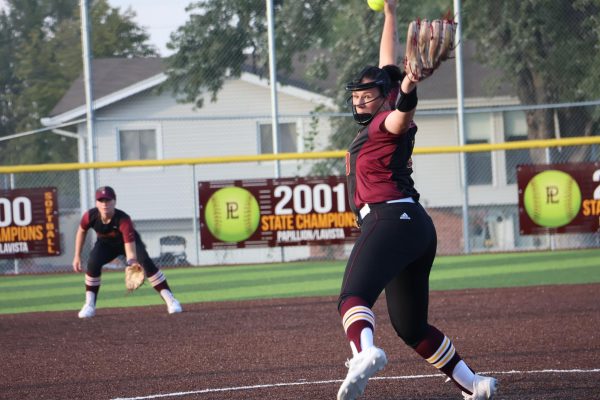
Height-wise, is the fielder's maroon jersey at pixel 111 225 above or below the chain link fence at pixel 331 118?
below

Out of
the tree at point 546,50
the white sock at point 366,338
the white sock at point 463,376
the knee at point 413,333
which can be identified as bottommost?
the white sock at point 463,376

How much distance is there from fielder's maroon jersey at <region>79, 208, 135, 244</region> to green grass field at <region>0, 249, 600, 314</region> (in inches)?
75.8

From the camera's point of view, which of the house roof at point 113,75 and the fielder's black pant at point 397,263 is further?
the house roof at point 113,75

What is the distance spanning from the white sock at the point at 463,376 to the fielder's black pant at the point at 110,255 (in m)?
6.92

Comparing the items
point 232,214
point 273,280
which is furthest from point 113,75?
point 273,280

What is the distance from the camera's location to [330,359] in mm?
8164

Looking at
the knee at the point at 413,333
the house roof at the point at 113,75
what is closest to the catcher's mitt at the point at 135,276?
the knee at the point at 413,333

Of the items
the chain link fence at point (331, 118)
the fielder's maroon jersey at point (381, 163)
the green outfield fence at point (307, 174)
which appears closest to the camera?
the fielder's maroon jersey at point (381, 163)

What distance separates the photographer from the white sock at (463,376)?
568 cm

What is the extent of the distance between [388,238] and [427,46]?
1102 mm

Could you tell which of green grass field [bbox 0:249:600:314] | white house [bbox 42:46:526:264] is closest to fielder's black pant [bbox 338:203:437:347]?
green grass field [bbox 0:249:600:314]

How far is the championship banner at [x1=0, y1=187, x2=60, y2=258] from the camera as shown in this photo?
1669cm

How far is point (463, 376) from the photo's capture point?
5680mm

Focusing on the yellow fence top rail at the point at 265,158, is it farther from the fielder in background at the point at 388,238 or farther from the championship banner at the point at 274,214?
the fielder in background at the point at 388,238
